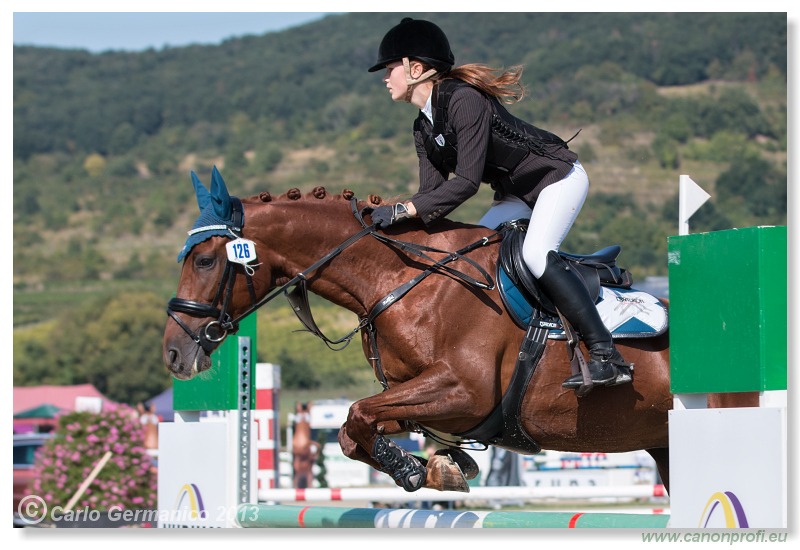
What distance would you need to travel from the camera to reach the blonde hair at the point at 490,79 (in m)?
4.61

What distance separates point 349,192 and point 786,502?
2159mm

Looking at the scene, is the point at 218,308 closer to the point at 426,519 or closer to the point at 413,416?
the point at 413,416

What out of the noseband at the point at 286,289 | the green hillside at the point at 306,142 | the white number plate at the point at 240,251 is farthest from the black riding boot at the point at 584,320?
the green hillside at the point at 306,142

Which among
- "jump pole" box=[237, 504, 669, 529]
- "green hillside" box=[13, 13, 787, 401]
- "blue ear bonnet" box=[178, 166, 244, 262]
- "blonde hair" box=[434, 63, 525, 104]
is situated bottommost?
"jump pole" box=[237, 504, 669, 529]

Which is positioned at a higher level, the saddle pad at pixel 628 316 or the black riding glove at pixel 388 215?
the black riding glove at pixel 388 215

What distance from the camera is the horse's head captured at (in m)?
4.46

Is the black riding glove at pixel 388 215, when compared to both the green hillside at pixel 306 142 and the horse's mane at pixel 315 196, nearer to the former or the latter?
the horse's mane at pixel 315 196

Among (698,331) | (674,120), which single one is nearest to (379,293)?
(698,331)

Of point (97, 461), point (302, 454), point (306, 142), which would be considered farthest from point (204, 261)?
point (306, 142)

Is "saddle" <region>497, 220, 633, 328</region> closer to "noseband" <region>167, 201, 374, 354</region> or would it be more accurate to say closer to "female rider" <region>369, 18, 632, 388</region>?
"female rider" <region>369, 18, 632, 388</region>

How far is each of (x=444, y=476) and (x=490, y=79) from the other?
1.58 meters

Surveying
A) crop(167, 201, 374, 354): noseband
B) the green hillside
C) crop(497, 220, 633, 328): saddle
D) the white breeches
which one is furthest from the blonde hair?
the green hillside

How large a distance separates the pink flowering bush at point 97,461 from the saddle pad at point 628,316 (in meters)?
5.51

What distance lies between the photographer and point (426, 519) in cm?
462
